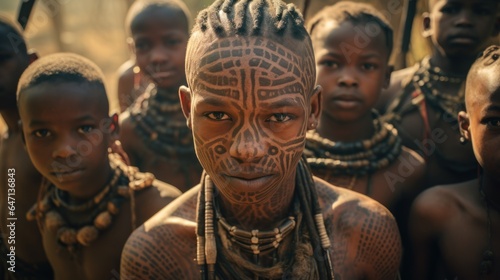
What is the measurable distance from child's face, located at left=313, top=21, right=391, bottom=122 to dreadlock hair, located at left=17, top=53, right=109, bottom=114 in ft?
4.49

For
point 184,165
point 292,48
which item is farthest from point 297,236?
point 184,165

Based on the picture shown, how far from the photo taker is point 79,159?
317cm

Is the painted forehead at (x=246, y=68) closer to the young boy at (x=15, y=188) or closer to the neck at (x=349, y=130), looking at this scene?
the neck at (x=349, y=130)

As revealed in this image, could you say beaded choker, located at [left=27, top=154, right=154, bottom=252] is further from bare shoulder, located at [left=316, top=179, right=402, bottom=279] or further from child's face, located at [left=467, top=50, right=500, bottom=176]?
child's face, located at [left=467, top=50, right=500, bottom=176]

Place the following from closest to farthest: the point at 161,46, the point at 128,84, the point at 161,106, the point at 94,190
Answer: the point at 94,190, the point at 161,106, the point at 161,46, the point at 128,84

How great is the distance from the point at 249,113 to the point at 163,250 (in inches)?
32.4

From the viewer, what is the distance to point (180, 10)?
4.61 meters

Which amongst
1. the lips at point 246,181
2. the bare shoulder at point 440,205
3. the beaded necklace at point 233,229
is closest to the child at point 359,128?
the bare shoulder at point 440,205

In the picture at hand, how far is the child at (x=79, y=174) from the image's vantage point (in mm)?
3150

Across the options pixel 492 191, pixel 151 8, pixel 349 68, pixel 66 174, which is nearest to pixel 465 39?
pixel 349 68

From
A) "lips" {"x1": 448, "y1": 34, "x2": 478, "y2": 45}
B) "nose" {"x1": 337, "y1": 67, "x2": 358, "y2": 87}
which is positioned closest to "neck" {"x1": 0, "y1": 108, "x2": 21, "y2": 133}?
"nose" {"x1": 337, "y1": 67, "x2": 358, "y2": 87}

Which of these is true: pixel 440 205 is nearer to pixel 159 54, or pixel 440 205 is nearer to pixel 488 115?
pixel 488 115

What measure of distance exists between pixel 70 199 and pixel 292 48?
1.82 meters

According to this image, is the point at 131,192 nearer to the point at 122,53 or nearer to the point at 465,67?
the point at 465,67
